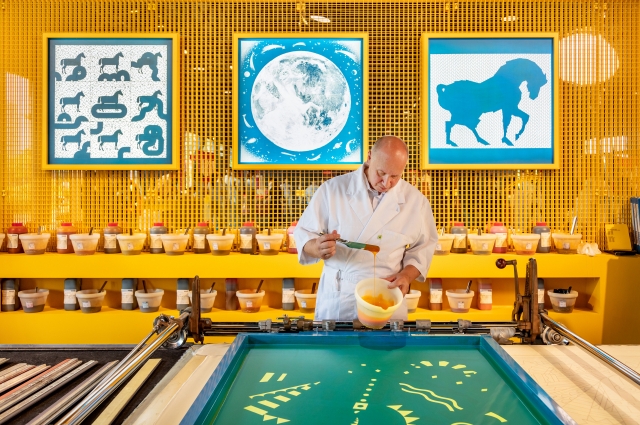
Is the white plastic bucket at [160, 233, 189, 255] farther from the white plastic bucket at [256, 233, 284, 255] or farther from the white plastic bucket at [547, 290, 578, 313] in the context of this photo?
the white plastic bucket at [547, 290, 578, 313]

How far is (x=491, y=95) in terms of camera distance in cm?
381

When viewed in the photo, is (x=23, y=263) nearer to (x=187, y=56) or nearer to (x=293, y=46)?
(x=187, y=56)

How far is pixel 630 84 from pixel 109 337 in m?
4.60

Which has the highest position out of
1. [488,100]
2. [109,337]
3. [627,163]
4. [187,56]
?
[187,56]

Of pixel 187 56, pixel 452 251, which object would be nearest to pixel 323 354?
pixel 452 251

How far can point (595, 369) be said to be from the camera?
1687 millimetres

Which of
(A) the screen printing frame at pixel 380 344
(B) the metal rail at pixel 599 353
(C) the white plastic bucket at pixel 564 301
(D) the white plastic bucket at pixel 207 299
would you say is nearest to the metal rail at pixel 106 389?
(A) the screen printing frame at pixel 380 344

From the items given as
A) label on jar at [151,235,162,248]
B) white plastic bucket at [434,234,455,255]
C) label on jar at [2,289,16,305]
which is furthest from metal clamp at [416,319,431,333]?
label on jar at [2,289,16,305]

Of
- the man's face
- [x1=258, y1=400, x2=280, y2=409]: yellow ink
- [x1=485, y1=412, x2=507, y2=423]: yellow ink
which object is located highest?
the man's face

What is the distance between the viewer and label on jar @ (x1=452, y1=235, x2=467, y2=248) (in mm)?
3715

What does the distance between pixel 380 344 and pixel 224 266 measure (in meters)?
2.04

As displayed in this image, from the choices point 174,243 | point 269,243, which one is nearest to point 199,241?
point 174,243

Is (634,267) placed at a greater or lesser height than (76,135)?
lesser

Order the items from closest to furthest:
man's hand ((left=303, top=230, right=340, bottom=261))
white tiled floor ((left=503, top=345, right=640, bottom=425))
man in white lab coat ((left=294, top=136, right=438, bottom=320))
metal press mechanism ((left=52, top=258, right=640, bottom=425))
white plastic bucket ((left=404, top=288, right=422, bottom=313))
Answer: white tiled floor ((left=503, top=345, right=640, bottom=425)), metal press mechanism ((left=52, top=258, right=640, bottom=425)), man's hand ((left=303, top=230, right=340, bottom=261)), man in white lab coat ((left=294, top=136, right=438, bottom=320)), white plastic bucket ((left=404, top=288, right=422, bottom=313))
